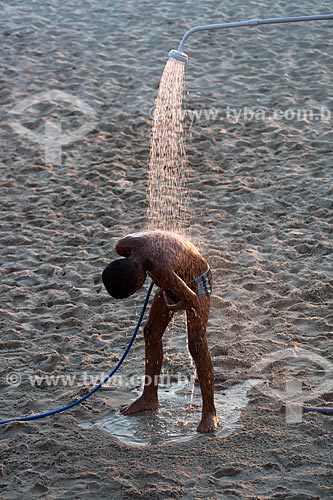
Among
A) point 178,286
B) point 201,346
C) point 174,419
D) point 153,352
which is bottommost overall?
point 174,419

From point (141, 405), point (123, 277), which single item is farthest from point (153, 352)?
point (123, 277)

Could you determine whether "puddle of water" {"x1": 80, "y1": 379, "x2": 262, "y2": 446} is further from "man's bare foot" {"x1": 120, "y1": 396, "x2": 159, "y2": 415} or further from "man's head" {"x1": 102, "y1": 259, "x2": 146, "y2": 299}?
"man's head" {"x1": 102, "y1": 259, "x2": 146, "y2": 299}

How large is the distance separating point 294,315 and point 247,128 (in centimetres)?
337

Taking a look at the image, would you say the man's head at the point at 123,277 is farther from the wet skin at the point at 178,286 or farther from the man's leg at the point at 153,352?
the man's leg at the point at 153,352

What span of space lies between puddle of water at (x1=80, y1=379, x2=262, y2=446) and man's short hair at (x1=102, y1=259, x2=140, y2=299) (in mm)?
726

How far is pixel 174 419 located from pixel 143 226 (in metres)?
2.66

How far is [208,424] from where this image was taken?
405cm

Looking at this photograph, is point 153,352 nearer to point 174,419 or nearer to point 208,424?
point 174,419

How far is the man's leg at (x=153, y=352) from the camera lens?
13.7ft

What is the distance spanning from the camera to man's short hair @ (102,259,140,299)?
3.78 meters

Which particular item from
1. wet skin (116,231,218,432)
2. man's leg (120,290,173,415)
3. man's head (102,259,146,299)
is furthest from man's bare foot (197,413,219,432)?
man's head (102,259,146,299)

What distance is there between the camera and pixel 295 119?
825cm

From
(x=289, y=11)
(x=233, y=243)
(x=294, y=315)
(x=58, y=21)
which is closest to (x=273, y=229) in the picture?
(x=233, y=243)

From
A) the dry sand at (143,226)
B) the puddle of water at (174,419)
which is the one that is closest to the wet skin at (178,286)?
the puddle of water at (174,419)
